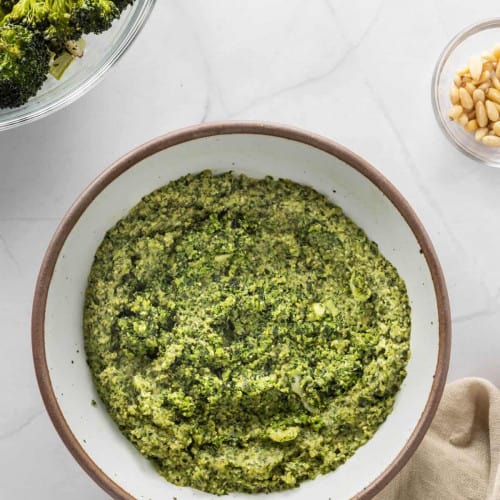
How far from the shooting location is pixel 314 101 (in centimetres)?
196

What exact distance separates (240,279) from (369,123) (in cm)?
53

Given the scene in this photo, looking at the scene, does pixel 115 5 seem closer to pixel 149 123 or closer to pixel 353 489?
pixel 149 123

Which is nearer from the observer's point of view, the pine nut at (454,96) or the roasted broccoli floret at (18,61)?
the roasted broccoli floret at (18,61)

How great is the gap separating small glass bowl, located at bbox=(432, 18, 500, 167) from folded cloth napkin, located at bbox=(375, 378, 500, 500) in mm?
589

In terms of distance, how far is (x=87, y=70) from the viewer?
1.83 metres

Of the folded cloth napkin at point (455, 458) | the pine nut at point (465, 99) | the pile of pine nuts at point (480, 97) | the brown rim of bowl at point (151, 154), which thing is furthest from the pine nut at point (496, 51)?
the folded cloth napkin at point (455, 458)

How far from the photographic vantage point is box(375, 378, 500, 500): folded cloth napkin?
6.52ft

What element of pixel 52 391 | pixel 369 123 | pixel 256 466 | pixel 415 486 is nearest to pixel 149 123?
pixel 369 123

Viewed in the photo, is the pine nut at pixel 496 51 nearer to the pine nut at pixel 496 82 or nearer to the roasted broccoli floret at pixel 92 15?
the pine nut at pixel 496 82

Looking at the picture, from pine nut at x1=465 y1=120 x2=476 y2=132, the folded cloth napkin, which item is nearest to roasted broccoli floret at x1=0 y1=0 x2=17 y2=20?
pine nut at x1=465 y1=120 x2=476 y2=132

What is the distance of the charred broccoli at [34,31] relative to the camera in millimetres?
1611

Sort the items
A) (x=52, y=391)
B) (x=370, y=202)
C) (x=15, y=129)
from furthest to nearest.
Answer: (x=15, y=129), (x=370, y=202), (x=52, y=391)

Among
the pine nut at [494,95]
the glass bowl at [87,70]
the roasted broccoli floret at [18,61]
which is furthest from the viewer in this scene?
the pine nut at [494,95]

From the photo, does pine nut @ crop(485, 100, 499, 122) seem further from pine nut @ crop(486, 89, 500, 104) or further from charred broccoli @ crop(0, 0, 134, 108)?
charred broccoli @ crop(0, 0, 134, 108)
